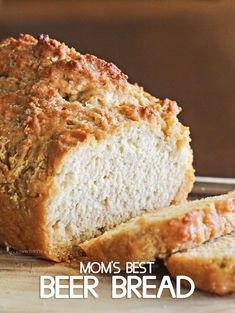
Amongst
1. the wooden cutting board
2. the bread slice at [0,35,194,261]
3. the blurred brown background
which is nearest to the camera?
the wooden cutting board

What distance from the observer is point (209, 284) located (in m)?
3.27

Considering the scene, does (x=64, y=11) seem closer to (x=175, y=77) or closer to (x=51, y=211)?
(x=175, y=77)

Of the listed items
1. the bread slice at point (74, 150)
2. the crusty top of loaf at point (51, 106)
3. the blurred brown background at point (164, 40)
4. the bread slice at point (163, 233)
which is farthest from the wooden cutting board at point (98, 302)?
the blurred brown background at point (164, 40)

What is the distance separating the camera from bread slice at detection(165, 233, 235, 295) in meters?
3.25

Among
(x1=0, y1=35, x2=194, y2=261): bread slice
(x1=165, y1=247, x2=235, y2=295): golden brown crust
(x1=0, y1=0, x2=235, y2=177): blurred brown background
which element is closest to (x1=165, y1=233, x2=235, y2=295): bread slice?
(x1=165, y1=247, x2=235, y2=295): golden brown crust

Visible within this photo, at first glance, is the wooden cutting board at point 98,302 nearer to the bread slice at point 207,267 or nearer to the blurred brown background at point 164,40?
the bread slice at point 207,267

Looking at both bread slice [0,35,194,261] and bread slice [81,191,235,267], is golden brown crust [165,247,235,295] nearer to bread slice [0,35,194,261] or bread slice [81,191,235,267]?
bread slice [81,191,235,267]

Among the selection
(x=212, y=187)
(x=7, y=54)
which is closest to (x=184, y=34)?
(x=212, y=187)

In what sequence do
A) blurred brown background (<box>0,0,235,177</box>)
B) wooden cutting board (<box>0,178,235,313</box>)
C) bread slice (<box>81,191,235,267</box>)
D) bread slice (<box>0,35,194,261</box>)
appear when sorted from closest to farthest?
wooden cutting board (<box>0,178,235,313</box>) → bread slice (<box>81,191,235,267</box>) → bread slice (<box>0,35,194,261</box>) → blurred brown background (<box>0,0,235,177</box>)

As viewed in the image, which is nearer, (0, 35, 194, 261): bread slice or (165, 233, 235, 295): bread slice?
(165, 233, 235, 295): bread slice

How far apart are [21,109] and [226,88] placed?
16.1 feet

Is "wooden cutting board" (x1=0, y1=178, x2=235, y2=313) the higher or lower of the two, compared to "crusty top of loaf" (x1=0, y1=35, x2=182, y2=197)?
lower

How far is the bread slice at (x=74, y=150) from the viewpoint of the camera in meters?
3.64

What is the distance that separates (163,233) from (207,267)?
0.92 ft
